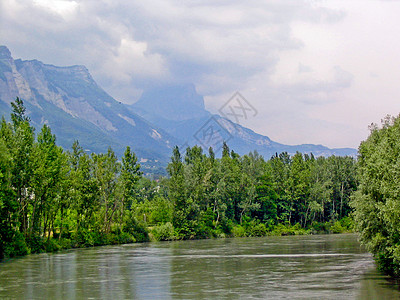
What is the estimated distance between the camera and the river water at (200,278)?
29281mm

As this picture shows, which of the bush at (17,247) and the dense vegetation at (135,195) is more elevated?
the dense vegetation at (135,195)

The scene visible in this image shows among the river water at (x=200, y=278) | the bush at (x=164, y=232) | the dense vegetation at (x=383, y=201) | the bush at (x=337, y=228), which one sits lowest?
the bush at (x=337, y=228)

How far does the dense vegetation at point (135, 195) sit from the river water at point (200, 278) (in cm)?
1260

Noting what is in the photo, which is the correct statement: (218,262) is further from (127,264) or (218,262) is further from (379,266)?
(379,266)

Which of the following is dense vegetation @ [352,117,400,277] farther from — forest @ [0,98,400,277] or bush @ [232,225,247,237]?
bush @ [232,225,247,237]

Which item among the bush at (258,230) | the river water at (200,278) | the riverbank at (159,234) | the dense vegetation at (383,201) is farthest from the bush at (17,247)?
the bush at (258,230)

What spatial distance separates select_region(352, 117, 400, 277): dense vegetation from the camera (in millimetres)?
30047

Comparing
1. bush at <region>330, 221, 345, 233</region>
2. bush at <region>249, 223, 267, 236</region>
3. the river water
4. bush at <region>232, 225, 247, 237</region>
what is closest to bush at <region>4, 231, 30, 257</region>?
the river water

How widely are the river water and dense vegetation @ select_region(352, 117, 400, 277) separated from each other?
2129 mm

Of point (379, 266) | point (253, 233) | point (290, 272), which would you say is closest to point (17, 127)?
point (290, 272)

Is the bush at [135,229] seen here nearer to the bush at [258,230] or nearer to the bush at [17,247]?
the bush at [258,230]

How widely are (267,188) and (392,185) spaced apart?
293 feet

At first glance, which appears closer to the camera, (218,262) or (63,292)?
(63,292)

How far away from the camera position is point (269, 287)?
104 feet
